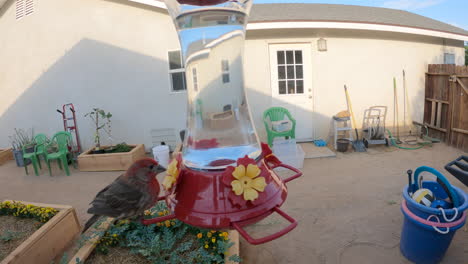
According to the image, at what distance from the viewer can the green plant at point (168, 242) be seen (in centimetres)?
191

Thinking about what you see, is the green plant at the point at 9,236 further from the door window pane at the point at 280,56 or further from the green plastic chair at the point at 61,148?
the door window pane at the point at 280,56

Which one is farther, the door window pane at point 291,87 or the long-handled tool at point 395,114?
the long-handled tool at point 395,114

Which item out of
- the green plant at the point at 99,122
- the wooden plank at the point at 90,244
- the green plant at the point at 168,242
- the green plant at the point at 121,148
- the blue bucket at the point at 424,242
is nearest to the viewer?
the green plant at the point at 168,242

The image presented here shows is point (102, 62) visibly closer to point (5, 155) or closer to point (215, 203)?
point (5, 155)

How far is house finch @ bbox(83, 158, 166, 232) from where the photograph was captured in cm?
141

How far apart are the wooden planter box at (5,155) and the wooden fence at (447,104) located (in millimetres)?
9877

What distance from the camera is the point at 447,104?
5488 mm

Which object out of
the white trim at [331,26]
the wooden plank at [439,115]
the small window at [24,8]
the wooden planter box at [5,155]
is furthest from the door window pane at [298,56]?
the wooden planter box at [5,155]

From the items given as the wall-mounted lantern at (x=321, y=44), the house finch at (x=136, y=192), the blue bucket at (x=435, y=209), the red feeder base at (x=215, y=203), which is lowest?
the blue bucket at (x=435, y=209)

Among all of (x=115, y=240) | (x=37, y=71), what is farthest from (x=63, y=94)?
(x=115, y=240)

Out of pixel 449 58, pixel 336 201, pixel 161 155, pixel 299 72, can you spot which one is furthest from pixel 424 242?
pixel 449 58

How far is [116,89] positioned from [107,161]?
60.7 inches

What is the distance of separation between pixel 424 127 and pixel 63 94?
323 inches

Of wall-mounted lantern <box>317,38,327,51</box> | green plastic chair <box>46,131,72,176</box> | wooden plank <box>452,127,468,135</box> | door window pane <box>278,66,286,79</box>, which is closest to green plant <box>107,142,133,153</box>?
green plastic chair <box>46,131,72,176</box>
